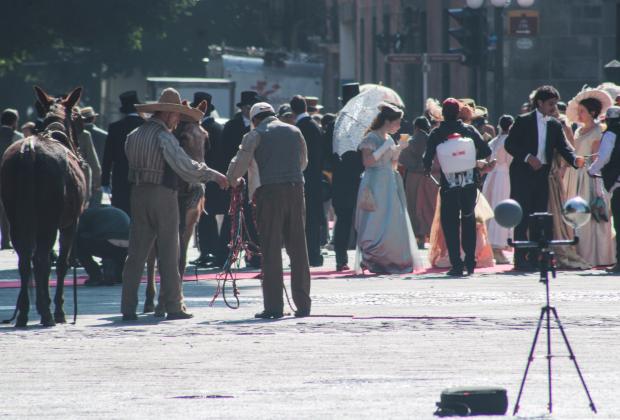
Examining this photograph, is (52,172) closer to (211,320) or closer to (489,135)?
(211,320)

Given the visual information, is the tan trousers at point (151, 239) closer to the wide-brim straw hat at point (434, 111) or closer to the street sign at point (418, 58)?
the wide-brim straw hat at point (434, 111)

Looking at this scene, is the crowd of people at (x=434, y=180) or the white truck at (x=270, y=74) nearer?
the crowd of people at (x=434, y=180)

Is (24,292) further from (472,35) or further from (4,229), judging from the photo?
(472,35)

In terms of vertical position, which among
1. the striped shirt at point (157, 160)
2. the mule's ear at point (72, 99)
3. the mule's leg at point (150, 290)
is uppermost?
the mule's ear at point (72, 99)

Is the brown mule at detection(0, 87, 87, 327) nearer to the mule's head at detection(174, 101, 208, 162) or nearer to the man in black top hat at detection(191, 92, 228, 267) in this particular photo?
the mule's head at detection(174, 101, 208, 162)

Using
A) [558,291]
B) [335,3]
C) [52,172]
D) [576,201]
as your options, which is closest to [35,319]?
[52,172]

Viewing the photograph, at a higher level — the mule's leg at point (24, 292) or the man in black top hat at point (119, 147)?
the man in black top hat at point (119, 147)

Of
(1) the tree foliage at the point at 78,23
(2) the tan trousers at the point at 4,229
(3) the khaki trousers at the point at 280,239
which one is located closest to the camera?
(3) the khaki trousers at the point at 280,239

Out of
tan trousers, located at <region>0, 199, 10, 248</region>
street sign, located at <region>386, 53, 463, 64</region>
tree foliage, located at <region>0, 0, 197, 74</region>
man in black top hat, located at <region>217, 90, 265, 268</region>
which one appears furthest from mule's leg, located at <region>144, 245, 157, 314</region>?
tree foliage, located at <region>0, 0, 197, 74</region>

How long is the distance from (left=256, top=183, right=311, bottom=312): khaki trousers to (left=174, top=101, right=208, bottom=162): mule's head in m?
1.95

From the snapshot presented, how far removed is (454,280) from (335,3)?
4921 cm

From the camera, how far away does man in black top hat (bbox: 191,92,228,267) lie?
20531mm

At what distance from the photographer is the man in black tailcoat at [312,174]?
20500 millimetres

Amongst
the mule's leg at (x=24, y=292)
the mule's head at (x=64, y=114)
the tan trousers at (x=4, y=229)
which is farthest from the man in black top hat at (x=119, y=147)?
the tan trousers at (x=4, y=229)
